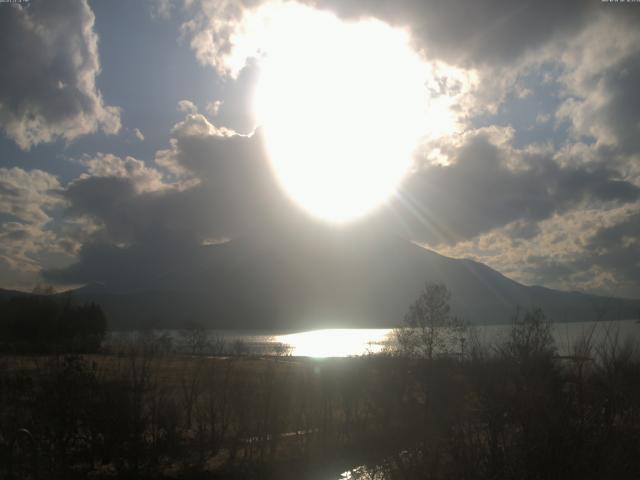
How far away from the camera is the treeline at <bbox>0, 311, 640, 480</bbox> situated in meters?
8.53

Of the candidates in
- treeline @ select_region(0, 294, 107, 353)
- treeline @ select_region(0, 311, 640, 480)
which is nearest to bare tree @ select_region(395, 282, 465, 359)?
treeline @ select_region(0, 311, 640, 480)

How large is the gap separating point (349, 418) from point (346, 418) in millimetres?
481

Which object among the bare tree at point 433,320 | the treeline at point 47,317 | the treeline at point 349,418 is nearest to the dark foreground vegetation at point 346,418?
the treeline at point 349,418

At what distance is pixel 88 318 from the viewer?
98562 mm

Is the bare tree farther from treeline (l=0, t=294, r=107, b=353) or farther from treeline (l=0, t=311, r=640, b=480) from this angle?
treeline (l=0, t=294, r=107, b=353)

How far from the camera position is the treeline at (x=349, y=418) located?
8531 mm

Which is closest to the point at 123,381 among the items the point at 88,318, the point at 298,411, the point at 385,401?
the point at 298,411

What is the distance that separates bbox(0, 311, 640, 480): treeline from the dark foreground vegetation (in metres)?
0.04

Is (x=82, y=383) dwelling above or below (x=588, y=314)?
below

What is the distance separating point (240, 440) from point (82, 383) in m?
8.56

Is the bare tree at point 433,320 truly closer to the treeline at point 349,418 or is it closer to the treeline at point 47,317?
the treeline at point 349,418

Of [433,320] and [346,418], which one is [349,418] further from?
[433,320]

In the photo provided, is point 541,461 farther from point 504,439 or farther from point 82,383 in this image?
point 82,383

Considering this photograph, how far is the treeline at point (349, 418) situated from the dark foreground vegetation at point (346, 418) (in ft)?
0.14
